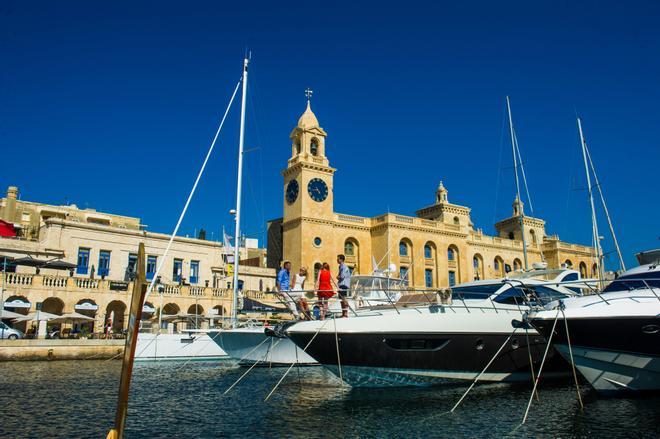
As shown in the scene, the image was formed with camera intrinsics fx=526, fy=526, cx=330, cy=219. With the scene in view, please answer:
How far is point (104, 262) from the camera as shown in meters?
33.9

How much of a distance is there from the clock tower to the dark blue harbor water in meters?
25.2

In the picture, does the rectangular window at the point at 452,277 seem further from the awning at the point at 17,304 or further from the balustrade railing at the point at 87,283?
the awning at the point at 17,304

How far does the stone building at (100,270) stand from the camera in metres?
27.6

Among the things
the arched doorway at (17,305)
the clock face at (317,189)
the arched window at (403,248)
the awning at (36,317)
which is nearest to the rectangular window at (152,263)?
the arched doorway at (17,305)

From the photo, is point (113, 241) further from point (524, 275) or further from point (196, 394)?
point (524, 275)

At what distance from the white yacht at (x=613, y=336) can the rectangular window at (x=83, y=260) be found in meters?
29.1

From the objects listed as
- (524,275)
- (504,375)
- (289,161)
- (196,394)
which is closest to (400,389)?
(504,375)

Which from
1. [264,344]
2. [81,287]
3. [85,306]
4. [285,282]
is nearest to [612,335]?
[285,282]

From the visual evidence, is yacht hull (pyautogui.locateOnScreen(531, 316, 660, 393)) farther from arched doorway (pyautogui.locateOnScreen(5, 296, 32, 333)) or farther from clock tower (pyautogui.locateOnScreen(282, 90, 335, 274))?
clock tower (pyautogui.locateOnScreen(282, 90, 335, 274))

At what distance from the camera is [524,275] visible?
17969 millimetres

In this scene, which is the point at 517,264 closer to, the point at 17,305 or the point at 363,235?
the point at 363,235

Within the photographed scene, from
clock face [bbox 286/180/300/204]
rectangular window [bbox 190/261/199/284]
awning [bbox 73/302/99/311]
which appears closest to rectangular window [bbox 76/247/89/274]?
awning [bbox 73/302/99/311]

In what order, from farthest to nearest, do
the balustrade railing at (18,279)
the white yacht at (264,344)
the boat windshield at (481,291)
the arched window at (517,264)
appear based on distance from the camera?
the arched window at (517,264) → the balustrade railing at (18,279) → the white yacht at (264,344) → the boat windshield at (481,291)

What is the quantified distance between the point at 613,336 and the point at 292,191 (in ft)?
108
